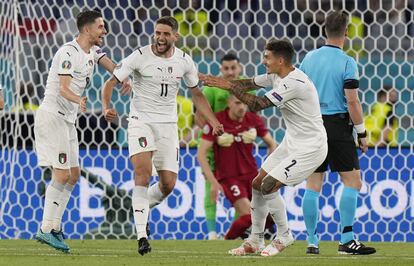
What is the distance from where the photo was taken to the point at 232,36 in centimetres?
1448

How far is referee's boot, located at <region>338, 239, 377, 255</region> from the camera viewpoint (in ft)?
33.0

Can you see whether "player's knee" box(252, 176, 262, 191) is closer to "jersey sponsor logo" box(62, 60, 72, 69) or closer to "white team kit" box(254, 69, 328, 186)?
"white team kit" box(254, 69, 328, 186)

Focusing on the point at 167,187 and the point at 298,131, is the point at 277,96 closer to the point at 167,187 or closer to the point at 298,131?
the point at 298,131

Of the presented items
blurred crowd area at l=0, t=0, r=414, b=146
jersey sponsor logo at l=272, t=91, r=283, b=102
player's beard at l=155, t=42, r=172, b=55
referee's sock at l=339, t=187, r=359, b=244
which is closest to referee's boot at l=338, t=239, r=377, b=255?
referee's sock at l=339, t=187, r=359, b=244

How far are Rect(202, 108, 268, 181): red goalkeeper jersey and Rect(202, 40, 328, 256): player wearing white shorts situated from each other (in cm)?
294

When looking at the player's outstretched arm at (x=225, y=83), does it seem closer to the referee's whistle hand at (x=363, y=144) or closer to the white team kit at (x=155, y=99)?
the white team kit at (x=155, y=99)

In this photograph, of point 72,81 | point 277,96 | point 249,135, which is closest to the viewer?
point 277,96

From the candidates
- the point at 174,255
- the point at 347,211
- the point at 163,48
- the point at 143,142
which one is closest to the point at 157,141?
the point at 143,142

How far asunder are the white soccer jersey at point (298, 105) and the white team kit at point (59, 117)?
4.98 feet

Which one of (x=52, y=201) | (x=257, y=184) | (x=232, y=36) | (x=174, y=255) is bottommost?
(x=174, y=255)

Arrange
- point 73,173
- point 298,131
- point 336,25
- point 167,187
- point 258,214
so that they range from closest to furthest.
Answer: point 298,131
point 258,214
point 336,25
point 167,187
point 73,173

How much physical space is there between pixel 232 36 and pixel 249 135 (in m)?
2.03

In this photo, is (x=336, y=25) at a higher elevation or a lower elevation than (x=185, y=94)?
higher

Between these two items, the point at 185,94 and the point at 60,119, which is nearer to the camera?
the point at 60,119
